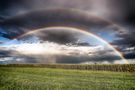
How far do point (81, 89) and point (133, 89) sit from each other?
163 inches

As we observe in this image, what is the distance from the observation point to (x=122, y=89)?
1527 centimetres

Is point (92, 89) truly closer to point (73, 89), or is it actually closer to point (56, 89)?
point (73, 89)

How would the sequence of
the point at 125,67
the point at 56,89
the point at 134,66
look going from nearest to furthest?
the point at 56,89 < the point at 134,66 < the point at 125,67

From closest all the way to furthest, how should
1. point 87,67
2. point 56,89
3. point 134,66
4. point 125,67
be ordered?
point 56,89 < point 134,66 < point 125,67 < point 87,67

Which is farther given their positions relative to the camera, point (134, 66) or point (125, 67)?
point (125, 67)

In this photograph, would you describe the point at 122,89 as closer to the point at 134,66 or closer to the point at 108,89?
the point at 108,89

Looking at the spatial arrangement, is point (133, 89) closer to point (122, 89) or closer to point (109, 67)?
point (122, 89)

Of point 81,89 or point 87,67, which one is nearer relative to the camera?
point 81,89

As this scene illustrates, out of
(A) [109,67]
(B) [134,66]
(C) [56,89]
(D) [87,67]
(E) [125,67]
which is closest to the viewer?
(C) [56,89]

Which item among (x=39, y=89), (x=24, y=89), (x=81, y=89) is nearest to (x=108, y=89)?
(x=81, y=89)

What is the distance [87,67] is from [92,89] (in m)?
66.6

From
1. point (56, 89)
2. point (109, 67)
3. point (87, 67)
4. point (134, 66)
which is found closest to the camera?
point (56, 89)

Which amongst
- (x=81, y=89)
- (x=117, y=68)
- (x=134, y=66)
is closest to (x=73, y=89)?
(x=81, y=89)

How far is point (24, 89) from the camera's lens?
14484mm
